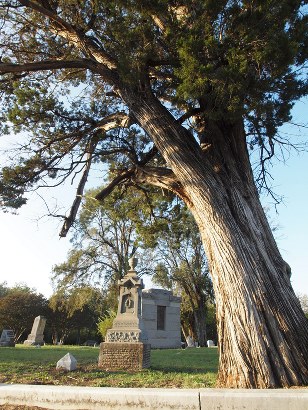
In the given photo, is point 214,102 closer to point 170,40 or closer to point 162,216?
point 170,40

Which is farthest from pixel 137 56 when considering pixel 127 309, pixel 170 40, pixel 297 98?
pixel 127 309

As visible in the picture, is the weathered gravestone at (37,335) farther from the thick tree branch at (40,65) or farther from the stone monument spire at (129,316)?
the thick tree branch at (40,65)

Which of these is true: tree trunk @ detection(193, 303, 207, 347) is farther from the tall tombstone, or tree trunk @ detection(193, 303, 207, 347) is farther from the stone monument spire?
the tall tombstone

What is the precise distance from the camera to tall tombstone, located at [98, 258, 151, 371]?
26.1ft

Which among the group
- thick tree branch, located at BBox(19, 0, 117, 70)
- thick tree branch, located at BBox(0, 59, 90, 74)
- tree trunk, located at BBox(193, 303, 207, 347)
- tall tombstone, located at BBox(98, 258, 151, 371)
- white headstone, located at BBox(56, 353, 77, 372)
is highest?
thick tree branch, located at BBox(19, 0, 117, 70)

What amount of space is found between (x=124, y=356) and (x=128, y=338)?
21.2 inches

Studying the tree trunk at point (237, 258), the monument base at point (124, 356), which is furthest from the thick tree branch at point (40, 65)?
the monument base at point (124, 356)

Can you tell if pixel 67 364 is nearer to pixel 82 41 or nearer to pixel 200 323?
pixel 82 41

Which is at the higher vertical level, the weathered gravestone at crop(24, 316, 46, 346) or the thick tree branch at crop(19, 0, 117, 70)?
the thick tree branch at crop(19, 0, 117, 70)

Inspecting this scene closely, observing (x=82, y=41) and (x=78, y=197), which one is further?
(x=78, y=197)

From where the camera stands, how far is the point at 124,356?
806cm

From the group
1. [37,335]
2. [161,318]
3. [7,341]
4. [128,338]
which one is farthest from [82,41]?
[37,335]

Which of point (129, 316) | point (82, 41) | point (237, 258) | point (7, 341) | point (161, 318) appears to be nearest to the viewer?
point (237, 258)

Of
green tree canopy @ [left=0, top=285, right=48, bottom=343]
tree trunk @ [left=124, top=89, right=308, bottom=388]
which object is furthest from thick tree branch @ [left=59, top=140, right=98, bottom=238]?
green tree canopy @ [left=0, top=285, right=48, bottom=343]
